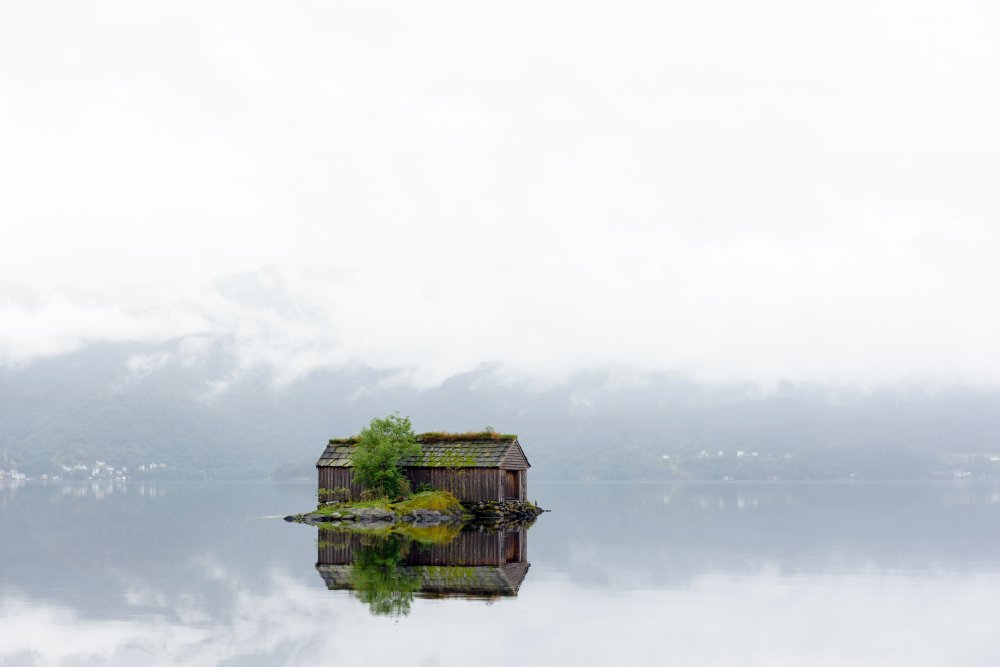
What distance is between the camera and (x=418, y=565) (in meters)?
42.2

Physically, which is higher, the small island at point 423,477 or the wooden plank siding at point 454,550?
the small island at point 423,477

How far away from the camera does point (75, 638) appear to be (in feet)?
90.7

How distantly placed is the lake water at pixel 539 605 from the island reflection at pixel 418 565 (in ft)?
1.16

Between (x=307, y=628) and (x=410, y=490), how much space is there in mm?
47516

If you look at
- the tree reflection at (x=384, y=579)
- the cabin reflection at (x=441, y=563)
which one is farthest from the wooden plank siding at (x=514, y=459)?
the tree reflection at (x=384, y=579)

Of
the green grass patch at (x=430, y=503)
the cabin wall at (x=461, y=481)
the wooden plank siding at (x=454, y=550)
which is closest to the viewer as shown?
the wooden plank siding at (x=454, y=550)

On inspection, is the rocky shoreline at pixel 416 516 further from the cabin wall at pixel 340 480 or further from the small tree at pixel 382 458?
the small tree at pixel 382 458

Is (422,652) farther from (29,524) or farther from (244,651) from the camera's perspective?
(29,524)

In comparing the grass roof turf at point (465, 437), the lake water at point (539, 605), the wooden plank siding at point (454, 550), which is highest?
the grass roof turf at point (465, 437)

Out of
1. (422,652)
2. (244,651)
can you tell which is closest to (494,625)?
(422,652)

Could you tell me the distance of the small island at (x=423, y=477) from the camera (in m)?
72.6

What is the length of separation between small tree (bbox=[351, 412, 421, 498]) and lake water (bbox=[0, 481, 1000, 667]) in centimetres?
1561

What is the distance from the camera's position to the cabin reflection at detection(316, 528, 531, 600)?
36.3 m

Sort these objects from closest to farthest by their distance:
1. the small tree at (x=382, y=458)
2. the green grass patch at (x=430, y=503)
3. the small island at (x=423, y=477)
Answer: the green grass patch at (x=430, y=503) < the small island at (x=423, y=477) < the small tree at (x=382, y=458)
